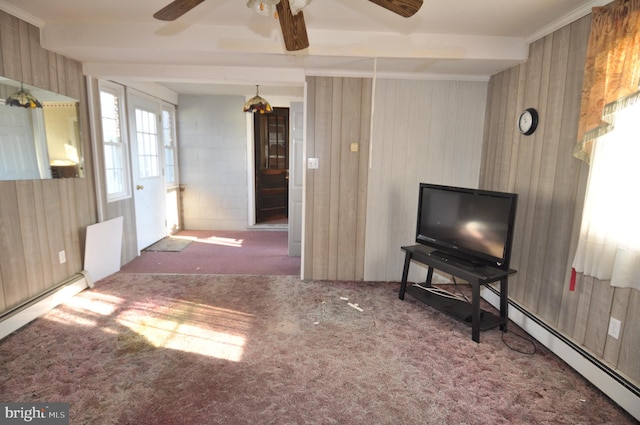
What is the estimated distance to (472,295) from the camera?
2.75 metres

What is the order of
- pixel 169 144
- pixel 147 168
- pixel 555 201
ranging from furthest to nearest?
pixel 169 144, pixel 147 168, pixel 555 201

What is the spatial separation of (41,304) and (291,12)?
9.83ft

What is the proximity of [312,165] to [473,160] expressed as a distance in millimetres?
1701

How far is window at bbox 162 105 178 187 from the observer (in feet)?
18.3

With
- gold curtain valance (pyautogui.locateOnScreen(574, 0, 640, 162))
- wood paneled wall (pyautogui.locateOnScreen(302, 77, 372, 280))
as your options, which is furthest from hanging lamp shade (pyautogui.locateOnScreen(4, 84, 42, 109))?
gold curtain valance (pyautogui.locateOnScreen(574, 0, 640, 162))

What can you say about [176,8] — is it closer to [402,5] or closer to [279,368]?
[402,5]

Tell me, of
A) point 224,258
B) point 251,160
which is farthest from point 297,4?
point 251,160

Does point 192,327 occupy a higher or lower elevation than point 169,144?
lower

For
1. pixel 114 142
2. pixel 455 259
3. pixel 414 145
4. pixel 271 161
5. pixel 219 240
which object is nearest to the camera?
pixel 455 259

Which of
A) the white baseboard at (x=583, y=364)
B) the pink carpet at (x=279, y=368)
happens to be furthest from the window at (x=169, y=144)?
the white baseboard at (x=583, y=364)

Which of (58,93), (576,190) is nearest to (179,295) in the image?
(58,93)

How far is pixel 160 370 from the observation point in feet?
7.22

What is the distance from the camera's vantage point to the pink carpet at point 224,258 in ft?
13.5

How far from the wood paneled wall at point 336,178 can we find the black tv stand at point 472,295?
738 millimetres
